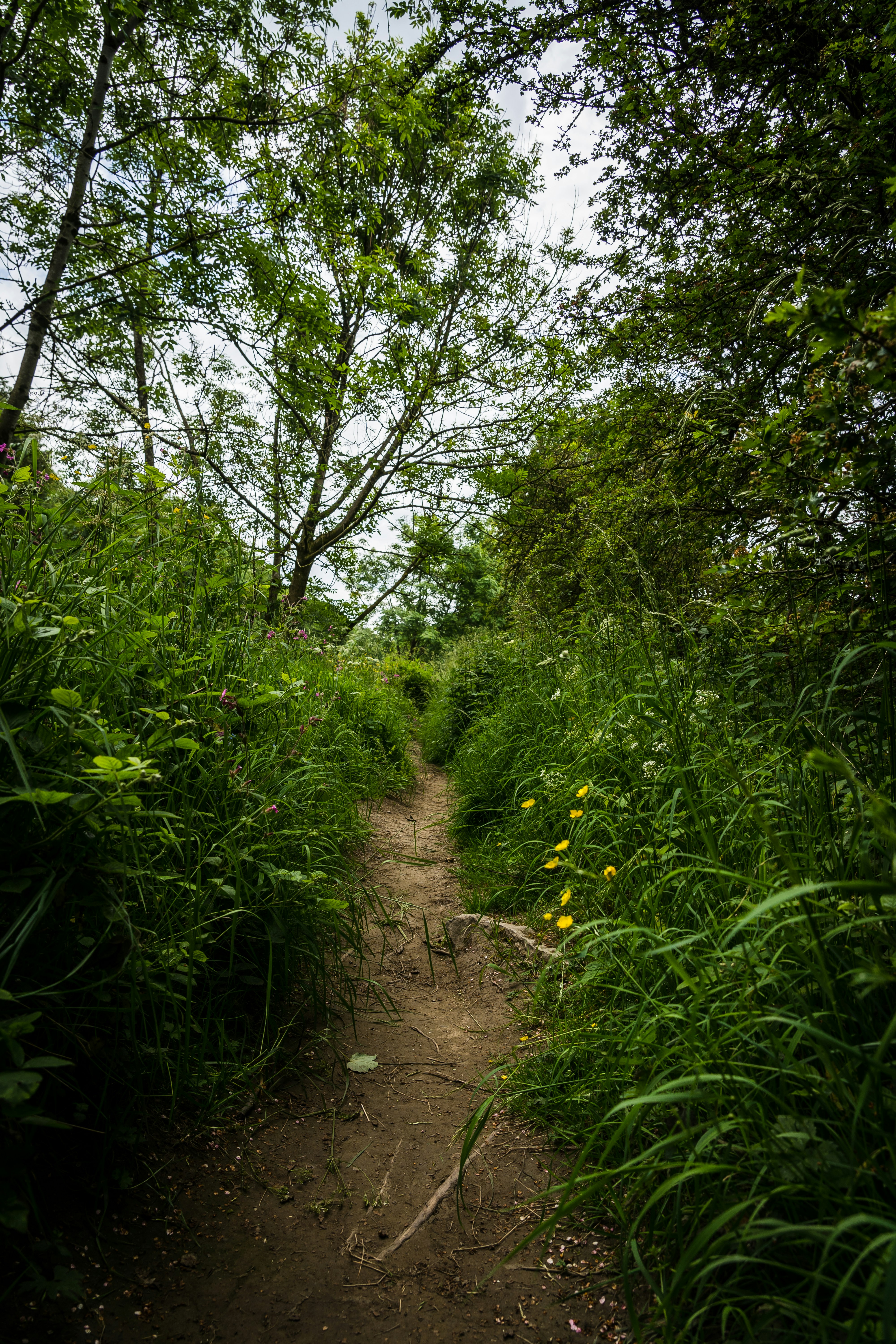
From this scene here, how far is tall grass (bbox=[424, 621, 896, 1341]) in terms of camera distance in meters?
0.93

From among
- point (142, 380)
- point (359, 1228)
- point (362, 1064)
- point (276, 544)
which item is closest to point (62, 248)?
point (276, 544)

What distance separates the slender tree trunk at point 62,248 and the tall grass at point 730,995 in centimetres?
417

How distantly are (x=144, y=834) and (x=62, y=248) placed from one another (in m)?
4.50

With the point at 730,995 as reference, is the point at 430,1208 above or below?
below

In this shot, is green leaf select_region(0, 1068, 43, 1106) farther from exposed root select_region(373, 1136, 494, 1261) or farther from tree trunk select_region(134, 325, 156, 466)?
tree trunk select_region(134, 325, 156, 466)

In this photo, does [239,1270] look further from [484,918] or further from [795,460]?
[795,460]

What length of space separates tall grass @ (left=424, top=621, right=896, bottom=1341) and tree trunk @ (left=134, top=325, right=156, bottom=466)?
297cm

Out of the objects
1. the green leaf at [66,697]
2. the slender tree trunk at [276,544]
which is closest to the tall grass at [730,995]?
the green leaf at [66,697]

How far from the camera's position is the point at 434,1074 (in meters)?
2.07

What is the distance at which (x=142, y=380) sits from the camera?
395 inches

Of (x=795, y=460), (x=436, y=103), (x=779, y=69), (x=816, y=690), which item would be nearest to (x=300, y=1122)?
(x=816, y=690)

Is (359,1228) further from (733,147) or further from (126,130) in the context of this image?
(126,130)

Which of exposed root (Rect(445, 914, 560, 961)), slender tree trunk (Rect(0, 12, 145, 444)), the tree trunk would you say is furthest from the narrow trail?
slender tree trunk (Rect(0, 12, 145, 444))

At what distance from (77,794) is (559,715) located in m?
2.82
